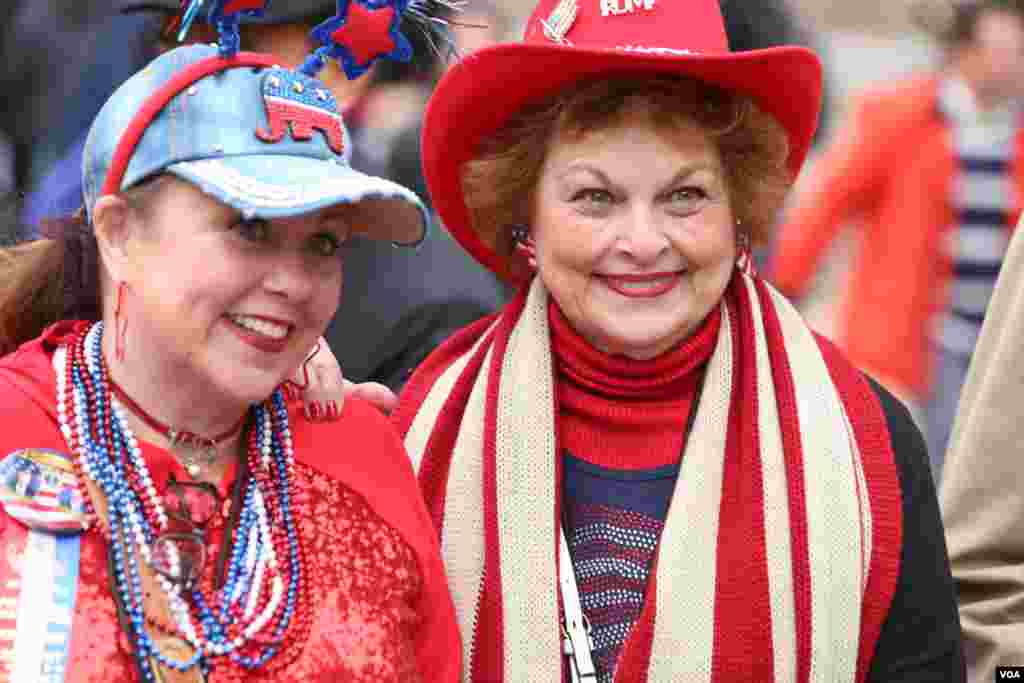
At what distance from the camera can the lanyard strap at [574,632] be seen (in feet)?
10.2

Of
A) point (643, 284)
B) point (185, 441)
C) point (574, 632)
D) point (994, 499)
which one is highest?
point (643, 284)

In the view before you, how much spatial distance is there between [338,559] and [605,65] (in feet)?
3.49

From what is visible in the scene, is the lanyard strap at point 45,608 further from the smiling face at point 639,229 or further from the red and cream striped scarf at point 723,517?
the smiling face at point 639,229

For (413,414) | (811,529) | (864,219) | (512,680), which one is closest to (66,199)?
(413,414)

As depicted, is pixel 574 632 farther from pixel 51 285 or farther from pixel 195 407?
pixel 51 285

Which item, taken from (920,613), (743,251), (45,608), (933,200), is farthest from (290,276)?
(933,200)

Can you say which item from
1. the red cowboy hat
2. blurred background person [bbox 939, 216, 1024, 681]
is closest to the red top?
the red cowboy hat

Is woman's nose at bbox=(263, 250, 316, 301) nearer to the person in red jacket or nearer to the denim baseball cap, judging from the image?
the person in red jacket

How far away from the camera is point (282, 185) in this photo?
251 cm

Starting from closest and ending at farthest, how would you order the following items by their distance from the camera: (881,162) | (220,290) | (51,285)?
(220,290), (51,285), (881,162)

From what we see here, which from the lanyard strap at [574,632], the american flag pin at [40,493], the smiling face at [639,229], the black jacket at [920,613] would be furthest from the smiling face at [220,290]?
the black jacket at [920,613]

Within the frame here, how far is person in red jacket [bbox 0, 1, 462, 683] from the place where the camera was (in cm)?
248

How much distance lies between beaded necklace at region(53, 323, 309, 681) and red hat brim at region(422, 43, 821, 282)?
3.10ft

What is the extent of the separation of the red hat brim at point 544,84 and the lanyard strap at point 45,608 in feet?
4.10
